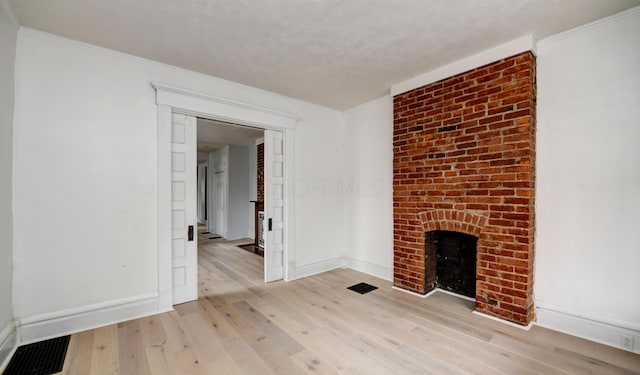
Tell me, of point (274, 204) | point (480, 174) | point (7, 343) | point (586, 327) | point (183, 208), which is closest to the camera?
point (7, 343)

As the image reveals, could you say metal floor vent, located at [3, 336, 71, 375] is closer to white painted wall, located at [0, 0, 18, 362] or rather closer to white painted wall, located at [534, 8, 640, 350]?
white painted wall, located at [0, 0, 18, 362]

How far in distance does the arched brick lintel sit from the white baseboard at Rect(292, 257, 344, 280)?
181 centimetres

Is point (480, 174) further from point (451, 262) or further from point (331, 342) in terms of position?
point (331, 342)

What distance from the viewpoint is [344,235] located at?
4762 millimetres

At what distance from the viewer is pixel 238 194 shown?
759 cm

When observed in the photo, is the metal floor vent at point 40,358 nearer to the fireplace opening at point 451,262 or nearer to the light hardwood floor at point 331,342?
the light hardwood floor at point 331,342

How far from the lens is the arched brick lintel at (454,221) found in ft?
9.37

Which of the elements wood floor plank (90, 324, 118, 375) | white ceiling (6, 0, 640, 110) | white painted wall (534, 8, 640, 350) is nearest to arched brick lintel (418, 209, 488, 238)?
white painted wall (534, 8, 640, 350)

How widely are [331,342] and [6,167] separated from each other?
10.2 feet

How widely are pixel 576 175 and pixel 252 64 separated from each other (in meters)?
3.43

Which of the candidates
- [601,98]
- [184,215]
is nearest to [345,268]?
[184,215]

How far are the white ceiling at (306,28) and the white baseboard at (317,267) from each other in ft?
9.40

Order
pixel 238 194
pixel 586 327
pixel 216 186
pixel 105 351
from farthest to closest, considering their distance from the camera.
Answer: pixel 216 186 → pixel 238 194 → pixel 586 327 → pixel 105 351

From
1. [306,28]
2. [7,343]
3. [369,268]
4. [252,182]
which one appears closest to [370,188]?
[369,268]
